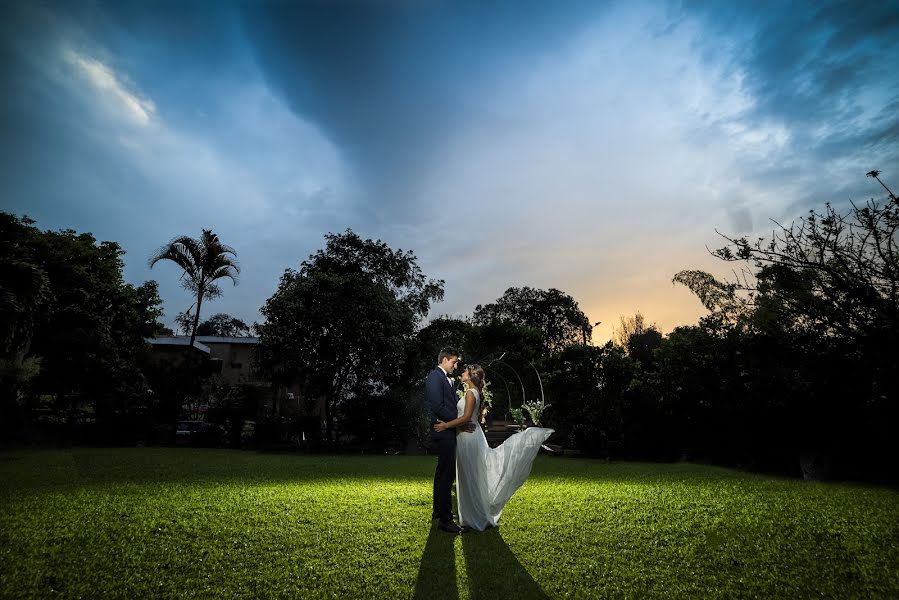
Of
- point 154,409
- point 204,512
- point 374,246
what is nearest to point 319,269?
point 374,246

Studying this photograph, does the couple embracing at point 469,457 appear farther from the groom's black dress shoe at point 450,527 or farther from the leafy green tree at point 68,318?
the leafy green tree at point 68,318

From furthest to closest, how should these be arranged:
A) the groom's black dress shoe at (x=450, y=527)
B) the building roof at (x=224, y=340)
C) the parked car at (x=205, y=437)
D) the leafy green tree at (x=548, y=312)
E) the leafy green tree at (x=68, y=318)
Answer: the leafy green tree at (x=548, y=312), the building roof at (x=224, y=340), the parked car at (x=205, y=437), the leafy green tree at (x=68, y=318), the groom's black dress shoe at (x=450, y=527)

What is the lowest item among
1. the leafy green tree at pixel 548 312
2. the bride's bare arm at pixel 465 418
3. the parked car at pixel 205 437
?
the parked car at pixel 205 437

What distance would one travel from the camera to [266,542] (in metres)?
5.46

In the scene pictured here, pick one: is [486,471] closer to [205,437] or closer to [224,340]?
[205,437]

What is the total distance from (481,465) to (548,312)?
54158 mm

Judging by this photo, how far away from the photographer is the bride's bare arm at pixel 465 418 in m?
6.39

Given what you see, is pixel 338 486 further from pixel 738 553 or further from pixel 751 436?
pixel 751 436

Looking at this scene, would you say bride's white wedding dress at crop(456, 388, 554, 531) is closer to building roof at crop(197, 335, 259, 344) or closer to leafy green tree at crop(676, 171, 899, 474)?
leafy green tree at crop(676, 171, 899, 474)

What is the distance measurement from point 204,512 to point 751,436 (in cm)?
1885

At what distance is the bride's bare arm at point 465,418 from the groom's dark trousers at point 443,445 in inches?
3.6

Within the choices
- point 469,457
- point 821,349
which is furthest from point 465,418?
point 821,349

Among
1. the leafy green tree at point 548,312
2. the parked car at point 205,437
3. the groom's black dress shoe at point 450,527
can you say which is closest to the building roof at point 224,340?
the parked car at point 205,437

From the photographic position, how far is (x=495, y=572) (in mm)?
4578
